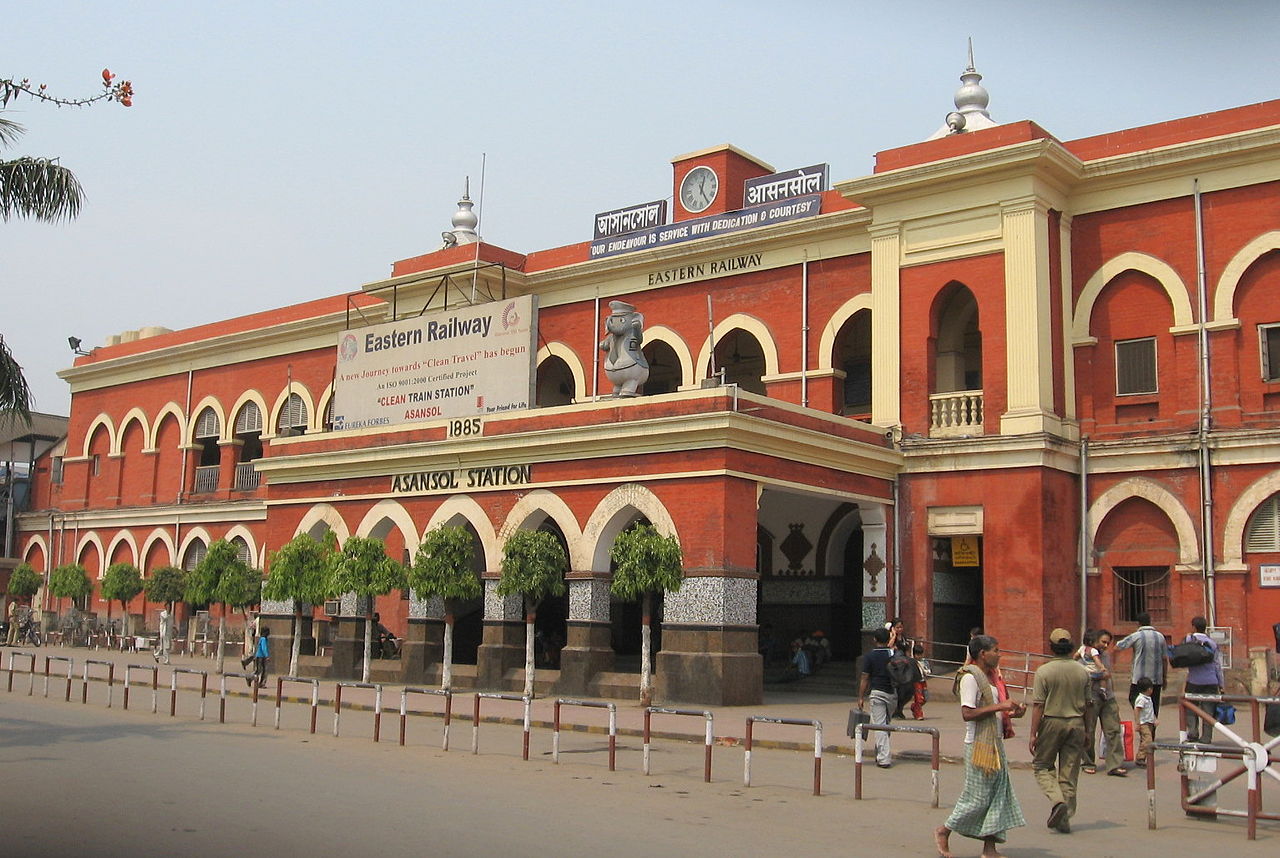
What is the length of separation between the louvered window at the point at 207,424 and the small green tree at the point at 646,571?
22374mm

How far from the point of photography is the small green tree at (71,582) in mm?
37812

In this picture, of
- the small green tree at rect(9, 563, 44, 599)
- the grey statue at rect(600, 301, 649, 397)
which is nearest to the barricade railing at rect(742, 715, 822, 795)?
the grey statue at rect(600, 301, 649, 397)

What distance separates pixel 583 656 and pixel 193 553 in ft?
67.1

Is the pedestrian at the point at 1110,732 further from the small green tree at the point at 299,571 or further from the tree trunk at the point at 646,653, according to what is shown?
the small green tree at the point at 299,571

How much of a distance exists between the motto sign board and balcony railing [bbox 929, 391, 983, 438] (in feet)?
24.0

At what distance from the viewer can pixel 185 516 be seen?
Answer: 3762cm

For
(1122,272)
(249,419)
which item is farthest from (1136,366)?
(249,419)

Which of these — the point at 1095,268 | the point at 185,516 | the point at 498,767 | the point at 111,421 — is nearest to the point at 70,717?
the point at 498,767

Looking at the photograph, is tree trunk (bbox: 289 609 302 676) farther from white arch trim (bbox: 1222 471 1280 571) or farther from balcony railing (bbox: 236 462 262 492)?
white arch trim (bbox: 1222 471 1280 571)

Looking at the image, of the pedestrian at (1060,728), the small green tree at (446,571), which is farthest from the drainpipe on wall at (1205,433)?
the pedestrian at (1060,728)

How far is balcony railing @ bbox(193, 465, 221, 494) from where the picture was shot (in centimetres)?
3778

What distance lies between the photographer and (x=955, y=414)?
22.7m

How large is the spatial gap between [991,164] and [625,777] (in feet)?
45.1

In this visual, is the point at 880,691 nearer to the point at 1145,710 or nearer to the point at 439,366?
the point at 1145,710
